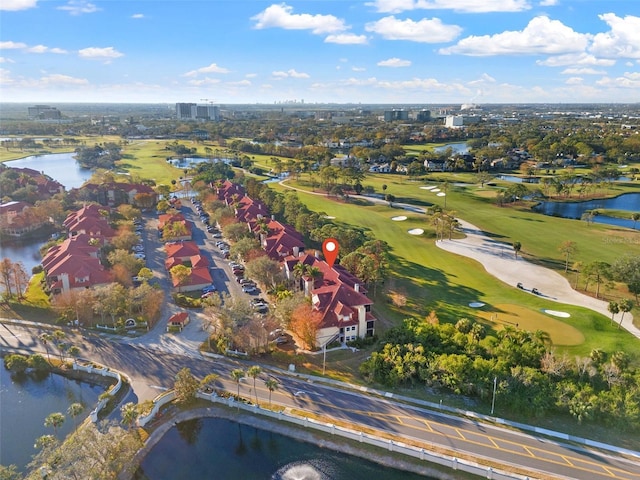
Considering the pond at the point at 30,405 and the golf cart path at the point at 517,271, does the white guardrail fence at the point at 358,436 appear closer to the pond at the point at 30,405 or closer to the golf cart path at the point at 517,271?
the pond at the point at 30,405

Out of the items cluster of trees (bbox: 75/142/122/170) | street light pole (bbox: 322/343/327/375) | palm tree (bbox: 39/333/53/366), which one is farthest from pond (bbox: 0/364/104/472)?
cluster of trees (bbox: 75/142/122/170)

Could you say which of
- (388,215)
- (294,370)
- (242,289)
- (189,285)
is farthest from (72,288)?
(388,215)

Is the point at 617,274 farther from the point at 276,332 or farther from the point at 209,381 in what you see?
the point at 209,381

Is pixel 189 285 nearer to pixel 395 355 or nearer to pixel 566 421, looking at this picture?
pixel 395 355

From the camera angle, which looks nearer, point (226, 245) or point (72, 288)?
point (72, 288)

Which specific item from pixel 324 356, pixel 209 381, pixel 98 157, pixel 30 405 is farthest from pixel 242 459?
pixel 98 157

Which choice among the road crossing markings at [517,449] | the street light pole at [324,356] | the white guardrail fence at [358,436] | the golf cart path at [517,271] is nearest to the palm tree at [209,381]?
the white guardrail fence at [358,436]

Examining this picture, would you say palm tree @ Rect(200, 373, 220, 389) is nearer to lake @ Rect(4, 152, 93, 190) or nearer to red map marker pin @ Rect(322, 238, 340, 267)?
red map marker pin @ Rect(322, 238, 340, 267)
